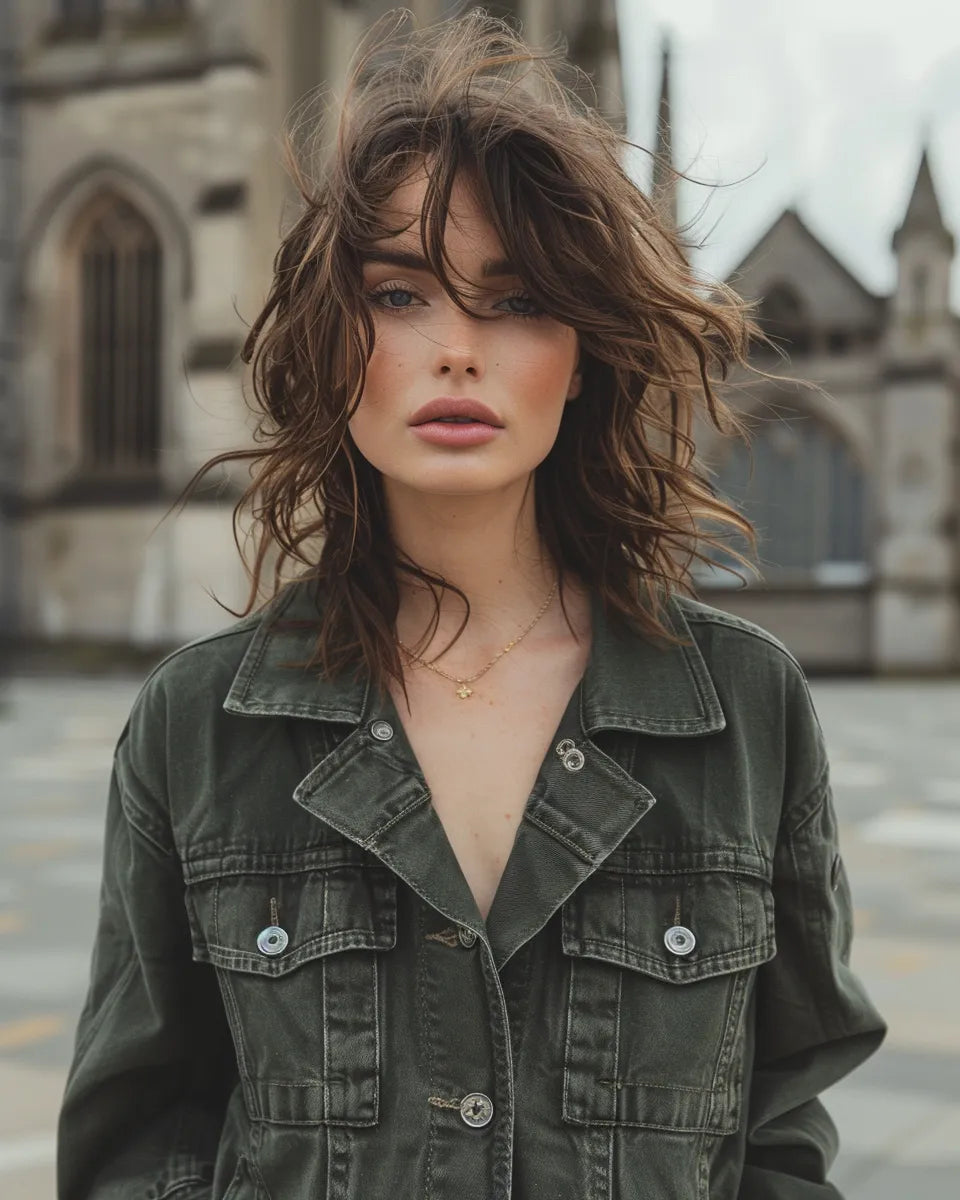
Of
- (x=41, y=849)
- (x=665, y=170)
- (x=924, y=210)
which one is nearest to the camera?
(x=665, y=170)

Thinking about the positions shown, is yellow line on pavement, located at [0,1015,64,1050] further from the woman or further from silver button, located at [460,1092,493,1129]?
silver button, located at [460,1092,493,1129]

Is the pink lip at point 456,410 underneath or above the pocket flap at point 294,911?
above

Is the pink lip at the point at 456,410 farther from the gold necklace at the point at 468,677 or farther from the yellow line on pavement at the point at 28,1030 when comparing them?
the yellow line on pavement at the point at 28,1030

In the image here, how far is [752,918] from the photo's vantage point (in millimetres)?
1233

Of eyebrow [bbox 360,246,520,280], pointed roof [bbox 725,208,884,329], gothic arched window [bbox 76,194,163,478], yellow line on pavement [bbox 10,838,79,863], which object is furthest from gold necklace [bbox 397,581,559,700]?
pointed roof [bbox 725,208,884,329]

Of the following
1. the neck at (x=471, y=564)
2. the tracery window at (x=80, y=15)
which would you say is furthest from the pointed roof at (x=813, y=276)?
the neck at (x=471, y=564)

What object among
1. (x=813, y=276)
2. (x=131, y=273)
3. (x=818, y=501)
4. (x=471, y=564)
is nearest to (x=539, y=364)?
(x=471, y=564)

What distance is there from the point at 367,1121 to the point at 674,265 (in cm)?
83

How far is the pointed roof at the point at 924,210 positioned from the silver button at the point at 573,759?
21956mm

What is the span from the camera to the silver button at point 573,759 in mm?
1242

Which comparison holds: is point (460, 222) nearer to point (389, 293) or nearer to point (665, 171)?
point (389, 293)

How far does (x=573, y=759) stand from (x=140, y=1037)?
18.8 inches

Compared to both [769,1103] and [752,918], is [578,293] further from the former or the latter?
[769,1103]

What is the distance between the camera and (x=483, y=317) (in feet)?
4.05
